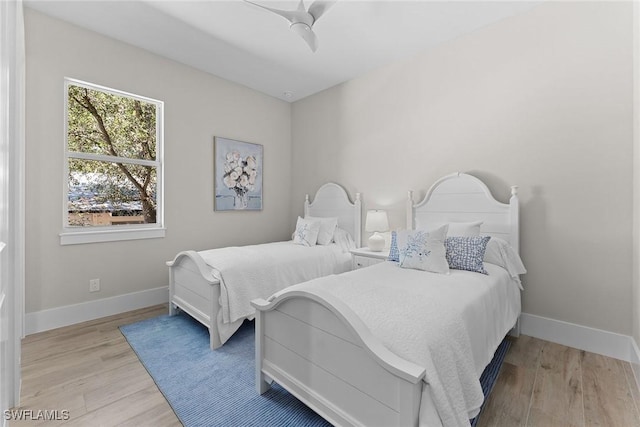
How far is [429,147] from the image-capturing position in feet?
10.3

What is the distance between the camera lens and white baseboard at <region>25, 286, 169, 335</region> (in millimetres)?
2559

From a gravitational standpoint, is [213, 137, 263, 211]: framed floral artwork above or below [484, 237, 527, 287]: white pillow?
above

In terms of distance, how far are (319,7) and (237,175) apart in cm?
242

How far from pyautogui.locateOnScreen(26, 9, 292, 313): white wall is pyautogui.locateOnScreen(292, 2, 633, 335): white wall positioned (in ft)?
6.57

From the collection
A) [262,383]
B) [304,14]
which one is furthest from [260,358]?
[304,14]

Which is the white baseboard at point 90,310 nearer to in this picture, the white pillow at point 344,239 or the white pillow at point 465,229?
the white pillow at point 344,239

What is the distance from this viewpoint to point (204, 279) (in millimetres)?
2406

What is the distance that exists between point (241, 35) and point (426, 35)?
71.6 inches

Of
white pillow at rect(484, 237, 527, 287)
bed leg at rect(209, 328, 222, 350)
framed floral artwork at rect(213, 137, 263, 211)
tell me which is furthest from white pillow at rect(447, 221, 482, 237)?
framed floral artwork at rect(213, 137, 263, 211)

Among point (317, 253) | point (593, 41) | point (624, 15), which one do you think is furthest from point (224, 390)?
point (624, 15)

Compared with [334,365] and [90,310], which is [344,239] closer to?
[334,365]

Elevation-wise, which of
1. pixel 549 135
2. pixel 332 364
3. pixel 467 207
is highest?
pixel 549 135

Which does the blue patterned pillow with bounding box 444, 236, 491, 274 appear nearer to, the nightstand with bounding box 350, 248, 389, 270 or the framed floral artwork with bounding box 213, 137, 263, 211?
the nightstand with bounding box 350, 248, 389, 270

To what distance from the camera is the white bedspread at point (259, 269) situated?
2.36 meters
